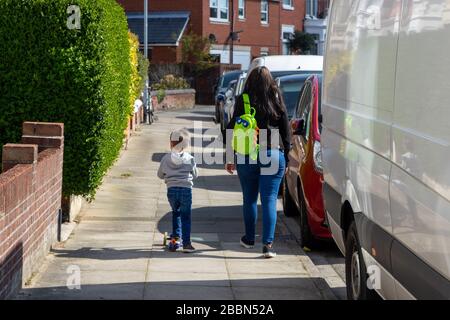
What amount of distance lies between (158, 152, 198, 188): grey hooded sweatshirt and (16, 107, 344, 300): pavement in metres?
0.72

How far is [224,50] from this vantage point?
5184 centimetres

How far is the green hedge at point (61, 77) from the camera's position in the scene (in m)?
9.95

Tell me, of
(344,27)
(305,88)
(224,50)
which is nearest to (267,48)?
(224,50)

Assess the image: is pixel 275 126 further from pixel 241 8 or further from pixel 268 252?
pixel 241 8

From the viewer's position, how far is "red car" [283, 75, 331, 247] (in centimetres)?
973

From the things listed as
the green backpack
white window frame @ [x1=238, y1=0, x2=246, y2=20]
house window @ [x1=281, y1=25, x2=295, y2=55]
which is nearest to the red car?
the green backpack

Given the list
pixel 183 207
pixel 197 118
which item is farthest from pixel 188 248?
pixel 197 118

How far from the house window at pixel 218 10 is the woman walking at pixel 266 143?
41.6 meters

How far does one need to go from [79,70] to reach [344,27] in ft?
11.1

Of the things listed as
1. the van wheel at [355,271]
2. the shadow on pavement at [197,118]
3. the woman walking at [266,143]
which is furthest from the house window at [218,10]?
the van wheel at [355,271]

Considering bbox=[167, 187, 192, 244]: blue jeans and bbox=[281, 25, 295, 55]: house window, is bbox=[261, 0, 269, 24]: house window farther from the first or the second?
bbox=[167, 187, 192, 244]: blue jeans

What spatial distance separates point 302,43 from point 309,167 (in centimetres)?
4526

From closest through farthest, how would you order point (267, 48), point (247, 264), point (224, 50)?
1. point (247, 264)
2. point (224, 50)
3. point (267, 48)
